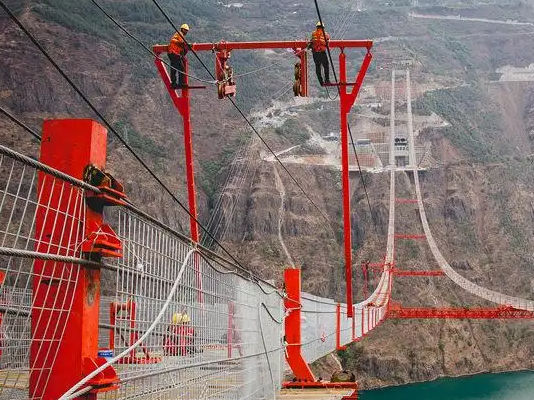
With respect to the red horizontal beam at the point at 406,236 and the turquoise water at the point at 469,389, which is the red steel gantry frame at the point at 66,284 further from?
the red horizontal beam at the point at 406,236

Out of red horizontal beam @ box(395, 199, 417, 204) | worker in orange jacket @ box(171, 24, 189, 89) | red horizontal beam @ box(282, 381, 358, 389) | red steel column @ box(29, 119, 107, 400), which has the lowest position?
red horizontal beam @ box(282, 381, 358, 389)

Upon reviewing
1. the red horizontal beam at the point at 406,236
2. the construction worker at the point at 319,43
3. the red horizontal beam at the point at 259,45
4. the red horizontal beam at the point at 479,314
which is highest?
the red horizontal beam at the point at 406,236

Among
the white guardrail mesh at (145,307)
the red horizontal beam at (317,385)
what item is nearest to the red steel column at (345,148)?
A: the red horizontal beam at (317,385)

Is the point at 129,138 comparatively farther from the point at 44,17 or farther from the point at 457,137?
the point at 457,137

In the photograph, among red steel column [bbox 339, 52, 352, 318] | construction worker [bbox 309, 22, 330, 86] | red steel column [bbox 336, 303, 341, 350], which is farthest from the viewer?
red steel column [bbox 336, 303, 341, 350]

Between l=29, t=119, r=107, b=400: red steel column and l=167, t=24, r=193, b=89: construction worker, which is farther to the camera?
l=167, t=24, r=193, b=89: construction worker

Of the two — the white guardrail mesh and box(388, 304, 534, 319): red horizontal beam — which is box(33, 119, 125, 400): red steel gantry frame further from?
box(388, 304, 534, 319): red horizontal beam

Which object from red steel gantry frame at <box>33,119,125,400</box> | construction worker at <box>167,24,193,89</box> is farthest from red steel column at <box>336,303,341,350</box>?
red steel gantry frame at <box>33,119,125,400</box>

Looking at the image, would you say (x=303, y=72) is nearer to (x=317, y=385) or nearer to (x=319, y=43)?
(x=319, y=43)
